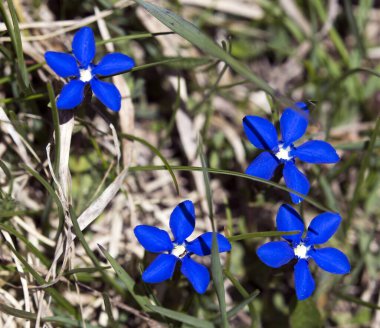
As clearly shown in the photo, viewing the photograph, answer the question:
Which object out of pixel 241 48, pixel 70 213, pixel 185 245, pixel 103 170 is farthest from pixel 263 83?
pixel 241 48

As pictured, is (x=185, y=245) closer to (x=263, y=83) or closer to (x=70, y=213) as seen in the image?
(x=70, y=213)

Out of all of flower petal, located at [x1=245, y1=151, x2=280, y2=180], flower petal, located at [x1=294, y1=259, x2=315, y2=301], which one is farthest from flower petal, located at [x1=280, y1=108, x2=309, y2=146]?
flower petal, located at [x1=294, y1=259, x2=315, y2=301]

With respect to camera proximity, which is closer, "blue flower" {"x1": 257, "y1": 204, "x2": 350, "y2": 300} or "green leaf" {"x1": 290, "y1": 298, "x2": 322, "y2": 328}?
"blue flower" {"x1": 257, "y1": 204, "x2": 350, "y2": 300}

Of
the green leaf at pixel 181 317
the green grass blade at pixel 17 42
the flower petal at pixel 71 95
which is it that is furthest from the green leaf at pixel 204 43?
the green leaf at pixel 181 317

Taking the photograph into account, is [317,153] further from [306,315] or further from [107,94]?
[107,94]

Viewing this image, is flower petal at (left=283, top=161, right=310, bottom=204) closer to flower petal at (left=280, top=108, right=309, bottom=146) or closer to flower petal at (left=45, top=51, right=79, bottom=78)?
flower petal at (left=280, top=108, right=309, bottom=146)

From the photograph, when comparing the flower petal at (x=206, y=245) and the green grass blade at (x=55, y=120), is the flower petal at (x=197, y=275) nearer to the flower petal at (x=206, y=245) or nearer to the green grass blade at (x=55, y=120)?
the flower petal at (x=206, y=245)

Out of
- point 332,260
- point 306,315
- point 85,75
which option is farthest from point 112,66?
point 306,315
